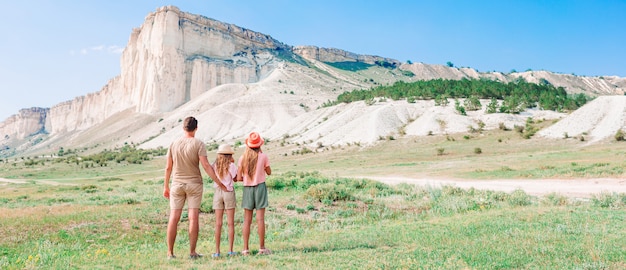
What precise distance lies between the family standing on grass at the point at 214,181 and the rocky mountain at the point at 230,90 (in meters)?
50.6

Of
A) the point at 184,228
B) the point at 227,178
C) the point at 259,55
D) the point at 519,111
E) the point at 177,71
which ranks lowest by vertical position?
the point at 184,228

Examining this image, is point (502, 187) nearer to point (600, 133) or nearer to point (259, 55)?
point (600, 133)

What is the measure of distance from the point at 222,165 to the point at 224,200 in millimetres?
626

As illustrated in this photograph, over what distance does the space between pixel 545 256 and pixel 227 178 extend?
17.3 ft

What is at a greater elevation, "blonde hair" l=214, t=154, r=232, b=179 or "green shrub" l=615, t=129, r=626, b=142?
"green shrub" l=615, t=129, r=626, b=142

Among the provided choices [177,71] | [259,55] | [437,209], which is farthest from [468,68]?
[437,209]

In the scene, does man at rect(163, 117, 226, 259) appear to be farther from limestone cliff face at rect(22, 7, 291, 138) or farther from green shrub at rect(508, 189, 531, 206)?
limestone cliff face at rect(22, 7, 291, 138)

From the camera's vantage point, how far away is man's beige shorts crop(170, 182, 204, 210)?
7.45 m

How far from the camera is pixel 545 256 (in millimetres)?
6688

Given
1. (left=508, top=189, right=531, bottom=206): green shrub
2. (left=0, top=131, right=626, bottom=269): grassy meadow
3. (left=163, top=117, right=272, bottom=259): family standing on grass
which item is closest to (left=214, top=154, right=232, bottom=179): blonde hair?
(left=163, top=117, right=272, bottom=259): family standing on grass

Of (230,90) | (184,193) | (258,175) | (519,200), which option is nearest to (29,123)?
(230,90)

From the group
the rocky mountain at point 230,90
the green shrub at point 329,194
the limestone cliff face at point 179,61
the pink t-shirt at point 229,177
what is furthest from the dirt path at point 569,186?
the limestone cliff face at point 179,61

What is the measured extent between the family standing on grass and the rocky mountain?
166ft

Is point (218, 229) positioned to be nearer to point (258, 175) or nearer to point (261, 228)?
point (261, 228)
